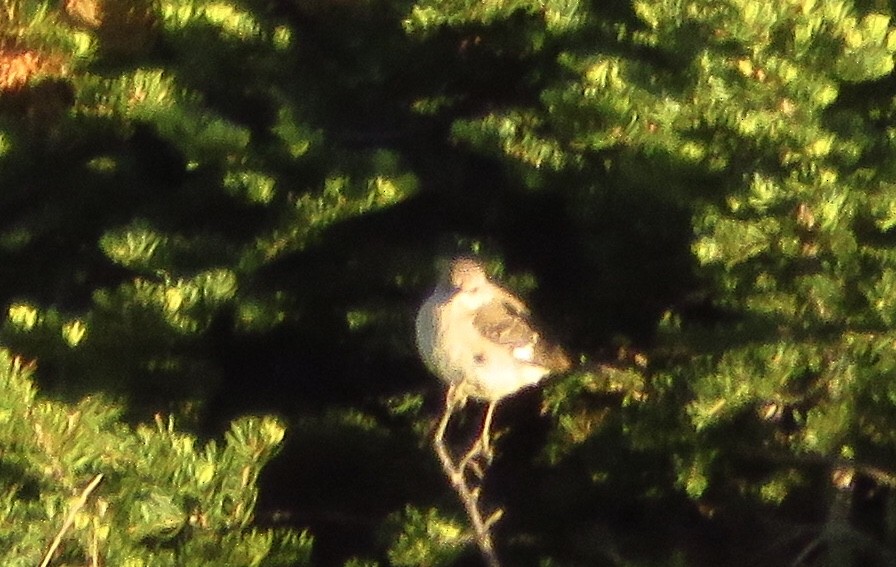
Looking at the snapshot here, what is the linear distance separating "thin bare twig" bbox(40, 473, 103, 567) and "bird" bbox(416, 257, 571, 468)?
0.95 m

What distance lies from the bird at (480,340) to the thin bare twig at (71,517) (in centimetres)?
95

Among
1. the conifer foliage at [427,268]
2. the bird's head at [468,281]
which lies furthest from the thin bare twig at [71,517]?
the bird's head at [468,281]

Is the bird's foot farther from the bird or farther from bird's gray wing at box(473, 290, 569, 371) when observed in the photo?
bird's gray wing at box(473, 290, 569, 371)

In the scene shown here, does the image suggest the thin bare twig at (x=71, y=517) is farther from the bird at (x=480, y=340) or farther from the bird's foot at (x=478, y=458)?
the bird at (x=480, y=340)

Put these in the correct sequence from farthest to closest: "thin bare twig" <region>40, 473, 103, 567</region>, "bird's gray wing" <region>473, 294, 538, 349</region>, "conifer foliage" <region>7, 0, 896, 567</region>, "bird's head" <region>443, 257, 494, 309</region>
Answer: "bird's gray wing" <region>473, 294, 538, 349</region> → "bird's head" <region>443, 257, 494, 309</region> → "conifer foliage" <region>7, 0, 896, 567</region> → "thin bare twig" <region>40, 473, 103, 567</region>

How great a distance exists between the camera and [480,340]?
3146 millimetres

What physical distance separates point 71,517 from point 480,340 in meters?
1.35

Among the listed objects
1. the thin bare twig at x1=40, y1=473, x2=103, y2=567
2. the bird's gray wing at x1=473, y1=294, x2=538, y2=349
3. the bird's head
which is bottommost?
the bird's gray wing at x1=473, y1=294, x2=538, y2=349

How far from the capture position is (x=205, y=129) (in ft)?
8.52

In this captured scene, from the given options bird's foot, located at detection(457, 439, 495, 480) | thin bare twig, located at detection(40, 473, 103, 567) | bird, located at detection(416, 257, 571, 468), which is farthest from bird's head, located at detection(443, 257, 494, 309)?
thin bare twig, located at detection(40, 473, 103, 567)

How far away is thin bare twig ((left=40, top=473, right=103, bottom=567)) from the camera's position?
1999 millimetres

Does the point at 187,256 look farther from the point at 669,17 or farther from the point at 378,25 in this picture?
the point at 669,17

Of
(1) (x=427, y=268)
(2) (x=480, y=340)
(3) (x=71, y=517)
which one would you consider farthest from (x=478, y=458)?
(3) (x=71, y=517)

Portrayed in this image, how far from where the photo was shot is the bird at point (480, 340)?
9.50 feet
